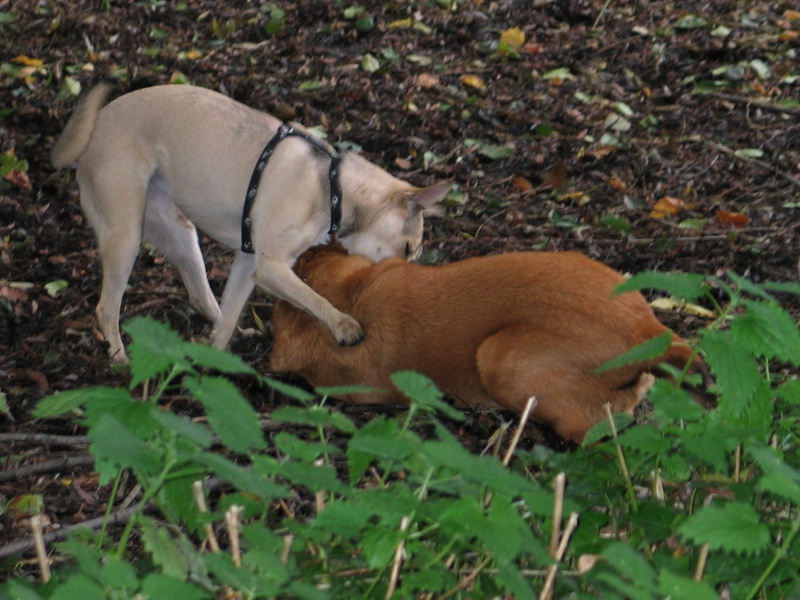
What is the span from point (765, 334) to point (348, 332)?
88.0 inches

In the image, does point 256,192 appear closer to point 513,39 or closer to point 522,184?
point 522,184

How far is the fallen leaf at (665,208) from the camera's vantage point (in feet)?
19.4

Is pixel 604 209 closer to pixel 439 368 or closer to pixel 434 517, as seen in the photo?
pixel 439 368

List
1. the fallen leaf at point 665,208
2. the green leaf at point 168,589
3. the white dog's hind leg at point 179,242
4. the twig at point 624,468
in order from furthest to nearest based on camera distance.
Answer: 1. the fallen leaf at point 665,208
2. the white dog's hind leg at point 179,242
3. the twig at point 624,468
4. the green leaf at point 168,589

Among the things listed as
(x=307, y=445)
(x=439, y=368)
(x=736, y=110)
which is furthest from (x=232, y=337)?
(x=736, y=110)

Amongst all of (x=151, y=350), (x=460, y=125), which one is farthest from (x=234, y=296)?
(x=151, y=350)

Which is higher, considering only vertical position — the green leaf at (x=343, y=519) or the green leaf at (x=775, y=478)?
the green leaf at (x=775, y=478)

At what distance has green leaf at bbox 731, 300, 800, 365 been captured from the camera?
2.28 metres

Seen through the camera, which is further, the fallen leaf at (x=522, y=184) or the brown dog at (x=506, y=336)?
the fallen leaf at (x=522, y=184)

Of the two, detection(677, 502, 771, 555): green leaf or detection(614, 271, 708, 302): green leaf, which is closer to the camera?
detection(677, 502, 771, 555): green leaf

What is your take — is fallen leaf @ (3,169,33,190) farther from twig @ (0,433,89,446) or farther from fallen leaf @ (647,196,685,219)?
fallen leaf @ (647,196,685,219)

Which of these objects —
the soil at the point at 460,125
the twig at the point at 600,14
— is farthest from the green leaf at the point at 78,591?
the twig at the point at 600,14

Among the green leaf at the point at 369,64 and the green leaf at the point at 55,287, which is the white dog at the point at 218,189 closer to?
the green leaf at the point at 55,287

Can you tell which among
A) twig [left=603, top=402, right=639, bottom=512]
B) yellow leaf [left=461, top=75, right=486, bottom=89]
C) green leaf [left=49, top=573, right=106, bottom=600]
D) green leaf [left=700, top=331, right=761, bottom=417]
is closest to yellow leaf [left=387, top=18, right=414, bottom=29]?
yellow leaf [left=461, top=75, right=486, bottom=89]
